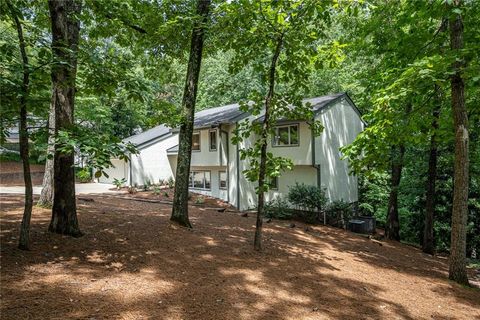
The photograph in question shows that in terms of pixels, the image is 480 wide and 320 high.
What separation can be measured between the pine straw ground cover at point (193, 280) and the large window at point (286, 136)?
925cm

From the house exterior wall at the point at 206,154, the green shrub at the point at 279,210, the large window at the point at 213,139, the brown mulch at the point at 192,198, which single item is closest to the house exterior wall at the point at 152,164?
the brown mulch at the point at 192,198

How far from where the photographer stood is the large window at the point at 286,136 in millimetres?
18172

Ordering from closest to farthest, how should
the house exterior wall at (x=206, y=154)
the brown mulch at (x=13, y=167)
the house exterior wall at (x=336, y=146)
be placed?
1. the house exterior wall at (x=336, y=146)
2. the house exterior wall at (x=206, y=154)
3. the brown mulch at (x=13, y=167)

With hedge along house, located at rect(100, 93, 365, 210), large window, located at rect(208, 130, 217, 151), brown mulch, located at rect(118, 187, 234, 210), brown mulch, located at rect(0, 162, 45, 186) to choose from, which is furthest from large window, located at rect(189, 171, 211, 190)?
brown mulch, located at rect(0, 162, 45, 186)

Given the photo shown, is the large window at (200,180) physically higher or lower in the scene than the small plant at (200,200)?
higher

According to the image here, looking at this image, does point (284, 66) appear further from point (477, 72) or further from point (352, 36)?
point (352, 36)

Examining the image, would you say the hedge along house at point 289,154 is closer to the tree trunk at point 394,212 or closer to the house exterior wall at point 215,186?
the house exterior wall at point 215,186

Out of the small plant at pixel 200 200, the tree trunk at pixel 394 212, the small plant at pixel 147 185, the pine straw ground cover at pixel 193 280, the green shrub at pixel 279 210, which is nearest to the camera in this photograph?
the pine straw ground cover at pixel 193 280

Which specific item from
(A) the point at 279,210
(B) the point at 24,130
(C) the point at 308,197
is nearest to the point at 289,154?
(C) the point at 308,197

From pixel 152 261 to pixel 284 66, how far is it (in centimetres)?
559

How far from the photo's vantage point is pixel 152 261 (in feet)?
Result: 20.8

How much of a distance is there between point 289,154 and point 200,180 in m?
8.27

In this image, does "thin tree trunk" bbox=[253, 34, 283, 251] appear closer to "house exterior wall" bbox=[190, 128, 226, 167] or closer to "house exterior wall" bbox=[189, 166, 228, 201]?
"house exterior wall" bbox=[190, 128, 226, 167]

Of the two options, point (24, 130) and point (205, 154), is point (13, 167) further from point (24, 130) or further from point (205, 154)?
point (24, 130)
